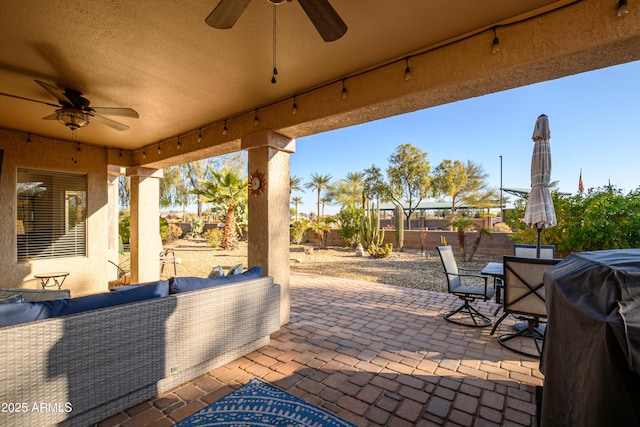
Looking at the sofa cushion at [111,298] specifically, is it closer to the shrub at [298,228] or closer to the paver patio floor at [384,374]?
the paver patio floor at [384,374]

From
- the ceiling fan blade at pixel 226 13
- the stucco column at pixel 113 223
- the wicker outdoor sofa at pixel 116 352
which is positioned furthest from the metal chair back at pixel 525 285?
the stucco column at pixel 113 223

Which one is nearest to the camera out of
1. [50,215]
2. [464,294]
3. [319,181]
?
[464,294]

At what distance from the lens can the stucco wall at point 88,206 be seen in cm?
457

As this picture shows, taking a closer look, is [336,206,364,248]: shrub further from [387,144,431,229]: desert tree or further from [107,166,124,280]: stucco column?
[387,144,431,229]: desert tree

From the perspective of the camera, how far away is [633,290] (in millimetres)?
958

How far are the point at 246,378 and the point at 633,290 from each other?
8.30 ft

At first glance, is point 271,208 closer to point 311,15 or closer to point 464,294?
point 311,15

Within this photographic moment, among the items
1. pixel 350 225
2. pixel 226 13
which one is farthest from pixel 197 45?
pixel 350 225

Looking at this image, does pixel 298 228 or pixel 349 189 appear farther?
pixel 349 189

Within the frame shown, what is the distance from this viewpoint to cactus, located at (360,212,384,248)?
10.5m

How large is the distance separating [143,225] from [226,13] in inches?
226

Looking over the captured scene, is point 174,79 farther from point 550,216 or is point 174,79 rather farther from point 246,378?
point 550,216

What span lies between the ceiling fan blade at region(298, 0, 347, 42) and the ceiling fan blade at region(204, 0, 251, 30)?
333 mm

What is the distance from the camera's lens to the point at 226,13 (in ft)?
5.07
